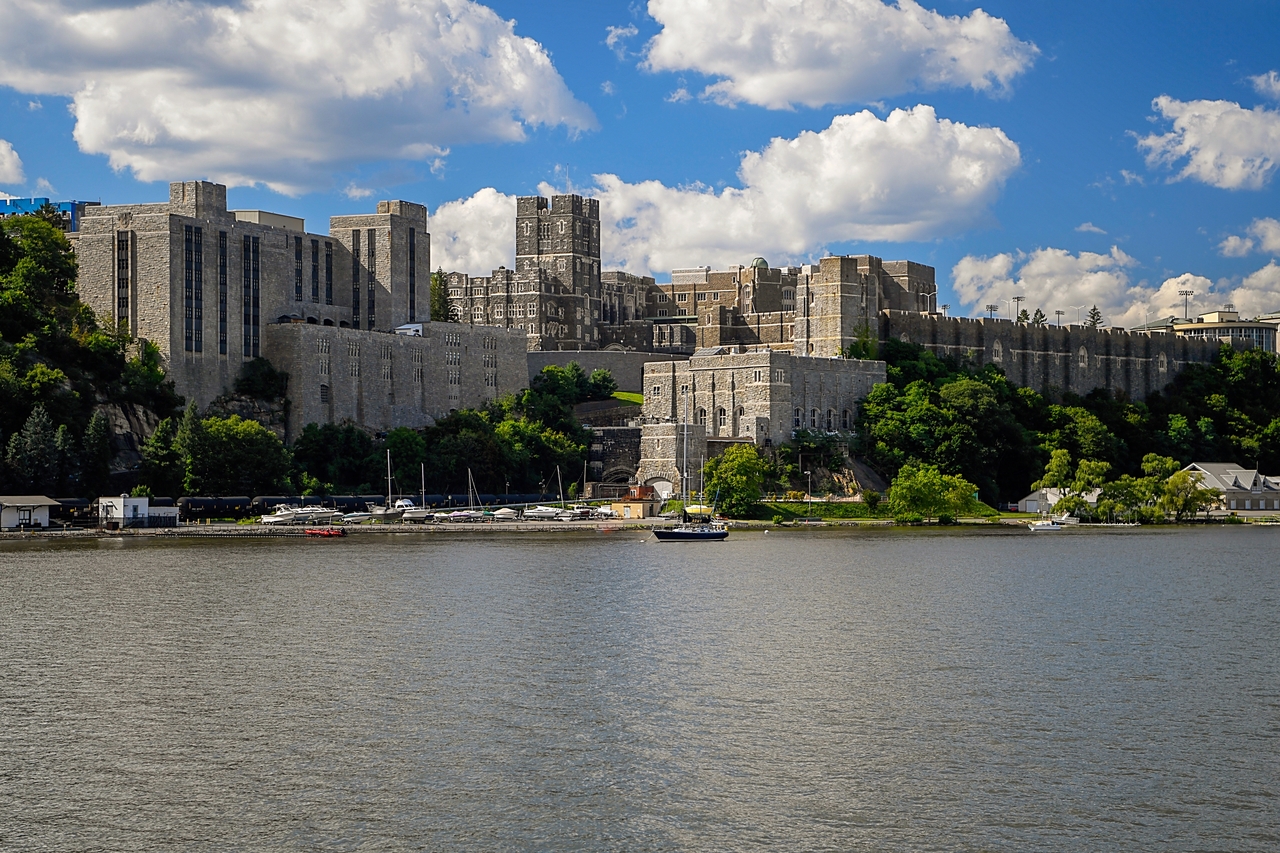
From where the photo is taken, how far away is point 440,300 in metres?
131

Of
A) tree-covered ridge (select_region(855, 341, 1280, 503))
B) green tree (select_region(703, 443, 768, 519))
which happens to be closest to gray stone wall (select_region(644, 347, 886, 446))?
tree-covered ridge (select_region(855, 341, 1280, 503))

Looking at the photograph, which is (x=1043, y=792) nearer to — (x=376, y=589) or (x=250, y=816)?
(x=250, y=816)

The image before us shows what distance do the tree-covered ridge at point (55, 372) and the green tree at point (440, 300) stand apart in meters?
42.2

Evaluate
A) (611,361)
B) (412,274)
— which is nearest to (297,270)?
(412,274)

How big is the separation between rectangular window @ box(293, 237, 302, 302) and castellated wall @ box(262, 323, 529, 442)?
4914mm

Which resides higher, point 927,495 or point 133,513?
point 927,495

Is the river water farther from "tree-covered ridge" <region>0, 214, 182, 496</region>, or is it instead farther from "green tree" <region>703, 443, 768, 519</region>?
"green tree" <region>703, 443, 768, 519</region>

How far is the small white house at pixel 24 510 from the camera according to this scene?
75.8 meters

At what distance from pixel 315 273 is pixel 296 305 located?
331cm

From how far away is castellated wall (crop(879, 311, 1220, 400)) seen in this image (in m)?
116

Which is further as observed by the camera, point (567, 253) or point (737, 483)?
point (567, 253)

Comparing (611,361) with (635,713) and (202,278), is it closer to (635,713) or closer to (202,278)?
(202,278)

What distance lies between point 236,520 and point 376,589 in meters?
32.4

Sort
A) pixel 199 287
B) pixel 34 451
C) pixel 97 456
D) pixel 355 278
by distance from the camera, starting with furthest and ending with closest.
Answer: pixel 355 278 < pixel 199 287 < pixel 97 456 < pixel 34 451
